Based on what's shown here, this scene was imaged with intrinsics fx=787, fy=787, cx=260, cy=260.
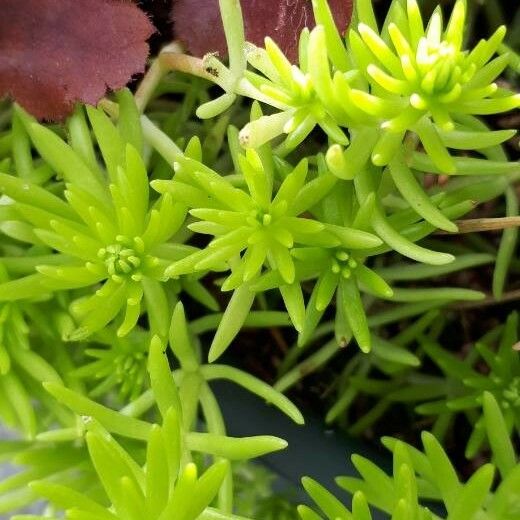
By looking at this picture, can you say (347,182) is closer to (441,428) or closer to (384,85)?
(384,85)

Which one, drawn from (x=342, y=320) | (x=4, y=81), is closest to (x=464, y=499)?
(x=342, y=320)

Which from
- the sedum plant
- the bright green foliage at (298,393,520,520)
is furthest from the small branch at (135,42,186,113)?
the bright green foliage at (298,393,520,520)

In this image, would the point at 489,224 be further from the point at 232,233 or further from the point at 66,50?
the point at 66,50

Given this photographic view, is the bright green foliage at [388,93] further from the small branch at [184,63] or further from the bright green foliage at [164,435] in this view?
the bright green foliage at [164,435]

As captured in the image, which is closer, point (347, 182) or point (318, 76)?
point (318, 76)

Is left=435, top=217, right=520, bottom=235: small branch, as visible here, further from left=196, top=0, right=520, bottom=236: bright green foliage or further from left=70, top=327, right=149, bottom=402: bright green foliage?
left=70, top=327, right=149, bottom=402: bright green foliage

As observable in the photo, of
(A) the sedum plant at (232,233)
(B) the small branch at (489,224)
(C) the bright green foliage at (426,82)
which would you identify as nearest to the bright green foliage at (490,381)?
(A) the sedum plant at (232,233)
